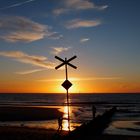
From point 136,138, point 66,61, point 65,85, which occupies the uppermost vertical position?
point 66,61

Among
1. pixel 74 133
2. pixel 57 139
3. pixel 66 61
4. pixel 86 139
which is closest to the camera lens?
pixel 57 139

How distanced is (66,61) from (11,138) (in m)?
7.70

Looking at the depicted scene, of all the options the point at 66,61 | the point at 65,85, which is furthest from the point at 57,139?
the point at 66,61

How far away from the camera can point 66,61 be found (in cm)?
1731

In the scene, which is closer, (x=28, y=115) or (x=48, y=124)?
(x=48, y=124)

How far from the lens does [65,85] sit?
1686 centimetres

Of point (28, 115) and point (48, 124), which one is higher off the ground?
point (28, 115)

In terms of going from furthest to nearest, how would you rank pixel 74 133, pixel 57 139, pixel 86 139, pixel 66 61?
pixel 86 139 < pixel 74 133 < pixel 66 61 < pixel 57 139

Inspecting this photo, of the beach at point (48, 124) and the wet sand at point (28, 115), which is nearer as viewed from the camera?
the beach at point (48, 124)

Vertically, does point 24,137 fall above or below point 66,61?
below

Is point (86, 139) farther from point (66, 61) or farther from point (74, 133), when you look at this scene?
point (66, 61)

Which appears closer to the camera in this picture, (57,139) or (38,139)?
(57,139)

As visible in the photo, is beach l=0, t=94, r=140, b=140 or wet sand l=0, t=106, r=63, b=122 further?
wet sand l=0, t=106, r=63, b=122

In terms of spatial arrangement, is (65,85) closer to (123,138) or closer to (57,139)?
(57,139)
